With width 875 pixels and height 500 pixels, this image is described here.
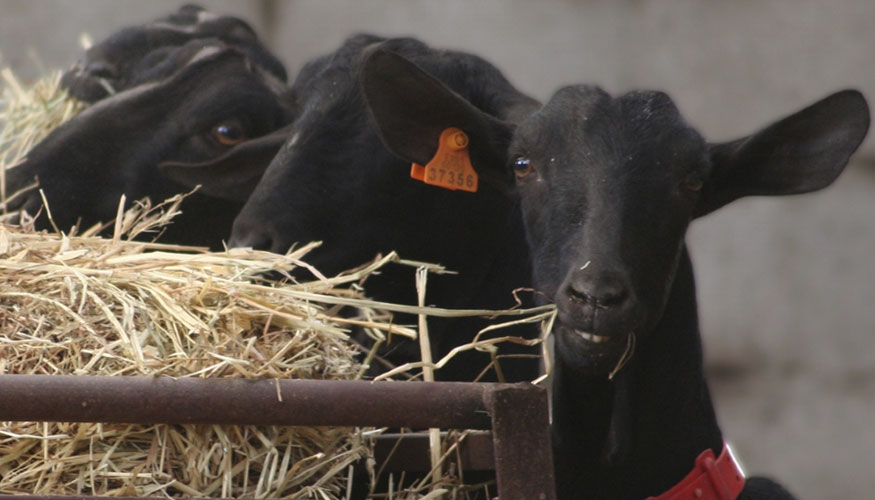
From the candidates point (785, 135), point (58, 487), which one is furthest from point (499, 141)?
point (58, 487)

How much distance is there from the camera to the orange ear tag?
3.99m

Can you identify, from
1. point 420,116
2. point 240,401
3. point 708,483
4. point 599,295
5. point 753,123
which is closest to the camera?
point 240,401

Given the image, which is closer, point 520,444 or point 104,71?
point 520,444

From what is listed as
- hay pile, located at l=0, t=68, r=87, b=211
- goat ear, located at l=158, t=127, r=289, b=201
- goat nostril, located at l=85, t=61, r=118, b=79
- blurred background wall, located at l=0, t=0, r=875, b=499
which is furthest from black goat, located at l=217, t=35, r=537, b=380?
blurred background wall, located at l=0, t=0, r=875, b=499

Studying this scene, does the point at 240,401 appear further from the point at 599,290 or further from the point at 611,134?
the point at 611,134

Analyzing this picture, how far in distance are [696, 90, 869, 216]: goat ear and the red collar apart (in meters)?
0.76

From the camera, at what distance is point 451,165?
402 cm

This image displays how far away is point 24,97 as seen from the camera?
585 centimetres

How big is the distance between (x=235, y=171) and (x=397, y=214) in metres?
0.87

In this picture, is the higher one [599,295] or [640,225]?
[640,225]

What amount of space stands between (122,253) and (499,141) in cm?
137

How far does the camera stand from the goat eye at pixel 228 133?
17.0ft

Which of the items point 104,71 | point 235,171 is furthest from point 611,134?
point 104,71

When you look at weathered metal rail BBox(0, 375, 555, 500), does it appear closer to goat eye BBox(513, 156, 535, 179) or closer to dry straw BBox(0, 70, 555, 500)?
dry straw BBox(0, 70, 555, 500)
